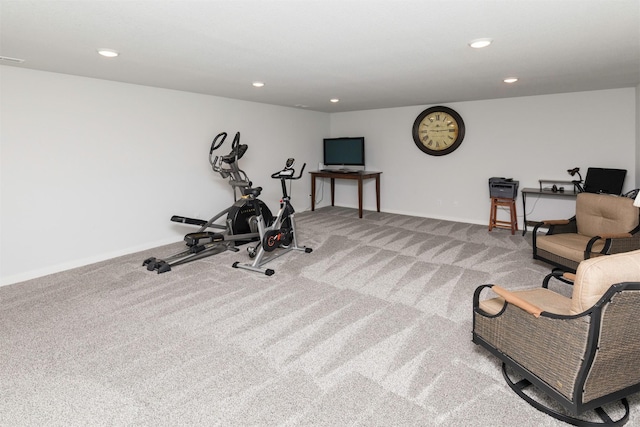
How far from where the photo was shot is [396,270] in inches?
153

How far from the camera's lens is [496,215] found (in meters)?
5.80

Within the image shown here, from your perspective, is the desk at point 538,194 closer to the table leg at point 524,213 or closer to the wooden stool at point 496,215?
the table leg at point 524,213

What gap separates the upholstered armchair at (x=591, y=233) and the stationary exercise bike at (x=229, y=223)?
322 cm

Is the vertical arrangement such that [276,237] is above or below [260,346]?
above

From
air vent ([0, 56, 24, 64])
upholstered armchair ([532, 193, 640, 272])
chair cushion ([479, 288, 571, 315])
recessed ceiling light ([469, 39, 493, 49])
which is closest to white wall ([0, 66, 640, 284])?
air vent ([0, 56, 24, 64])

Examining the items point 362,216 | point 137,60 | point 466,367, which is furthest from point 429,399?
point 362,216

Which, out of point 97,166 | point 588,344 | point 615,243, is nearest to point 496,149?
point 615,243

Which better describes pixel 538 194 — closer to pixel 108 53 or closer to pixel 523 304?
pixel 523 304

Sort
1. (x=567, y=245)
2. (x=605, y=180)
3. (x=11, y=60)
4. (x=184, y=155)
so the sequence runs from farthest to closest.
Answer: (x=184, y=155)
(x=605, y=180)
(x=567, y=245)
(x=11, y=60)

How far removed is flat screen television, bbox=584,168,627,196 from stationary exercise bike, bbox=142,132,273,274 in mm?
4486

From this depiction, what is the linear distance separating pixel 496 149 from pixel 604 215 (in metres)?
2.29

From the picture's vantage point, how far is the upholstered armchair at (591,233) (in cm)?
328

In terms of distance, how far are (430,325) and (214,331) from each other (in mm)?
1651

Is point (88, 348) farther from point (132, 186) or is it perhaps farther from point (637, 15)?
point (637, 15)
